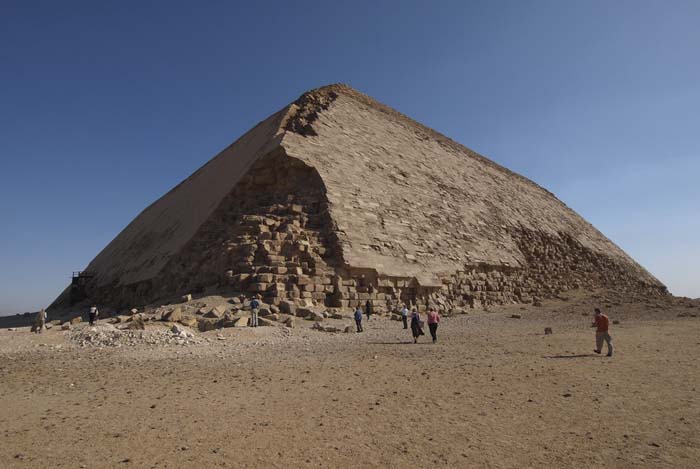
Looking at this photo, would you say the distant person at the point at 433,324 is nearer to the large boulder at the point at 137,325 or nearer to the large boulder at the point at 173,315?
the large boulder at the point at 173,315

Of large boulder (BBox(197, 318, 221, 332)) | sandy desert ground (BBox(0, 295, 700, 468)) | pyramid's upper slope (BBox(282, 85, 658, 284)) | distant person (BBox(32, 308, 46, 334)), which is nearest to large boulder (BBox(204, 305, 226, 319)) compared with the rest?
large boulder (BBox(197, 318, 221, 332))

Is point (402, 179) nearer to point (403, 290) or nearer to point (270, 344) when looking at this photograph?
point (403, 290)

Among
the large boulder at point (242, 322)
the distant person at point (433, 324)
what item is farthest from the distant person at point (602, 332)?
the large boulder at point (242, 322)

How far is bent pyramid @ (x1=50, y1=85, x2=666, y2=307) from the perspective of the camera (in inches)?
536

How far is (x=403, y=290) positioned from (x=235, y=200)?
287 inches

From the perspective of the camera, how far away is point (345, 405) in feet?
15.1

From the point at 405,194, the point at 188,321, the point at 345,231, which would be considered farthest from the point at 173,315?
the point at 405,194

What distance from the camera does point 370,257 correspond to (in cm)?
1430

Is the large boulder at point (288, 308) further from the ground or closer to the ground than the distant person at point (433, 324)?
further from the ground

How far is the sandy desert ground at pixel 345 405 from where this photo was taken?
3348 mm

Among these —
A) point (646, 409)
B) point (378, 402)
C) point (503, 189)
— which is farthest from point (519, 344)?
point (503, 189)

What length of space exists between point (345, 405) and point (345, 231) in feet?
32.9

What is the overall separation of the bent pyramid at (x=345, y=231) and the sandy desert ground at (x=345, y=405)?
512 centimetres

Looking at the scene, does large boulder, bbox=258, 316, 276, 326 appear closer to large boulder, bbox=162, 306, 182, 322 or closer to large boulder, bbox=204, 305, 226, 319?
large boulder, bbox=204, 305, 226, 319
